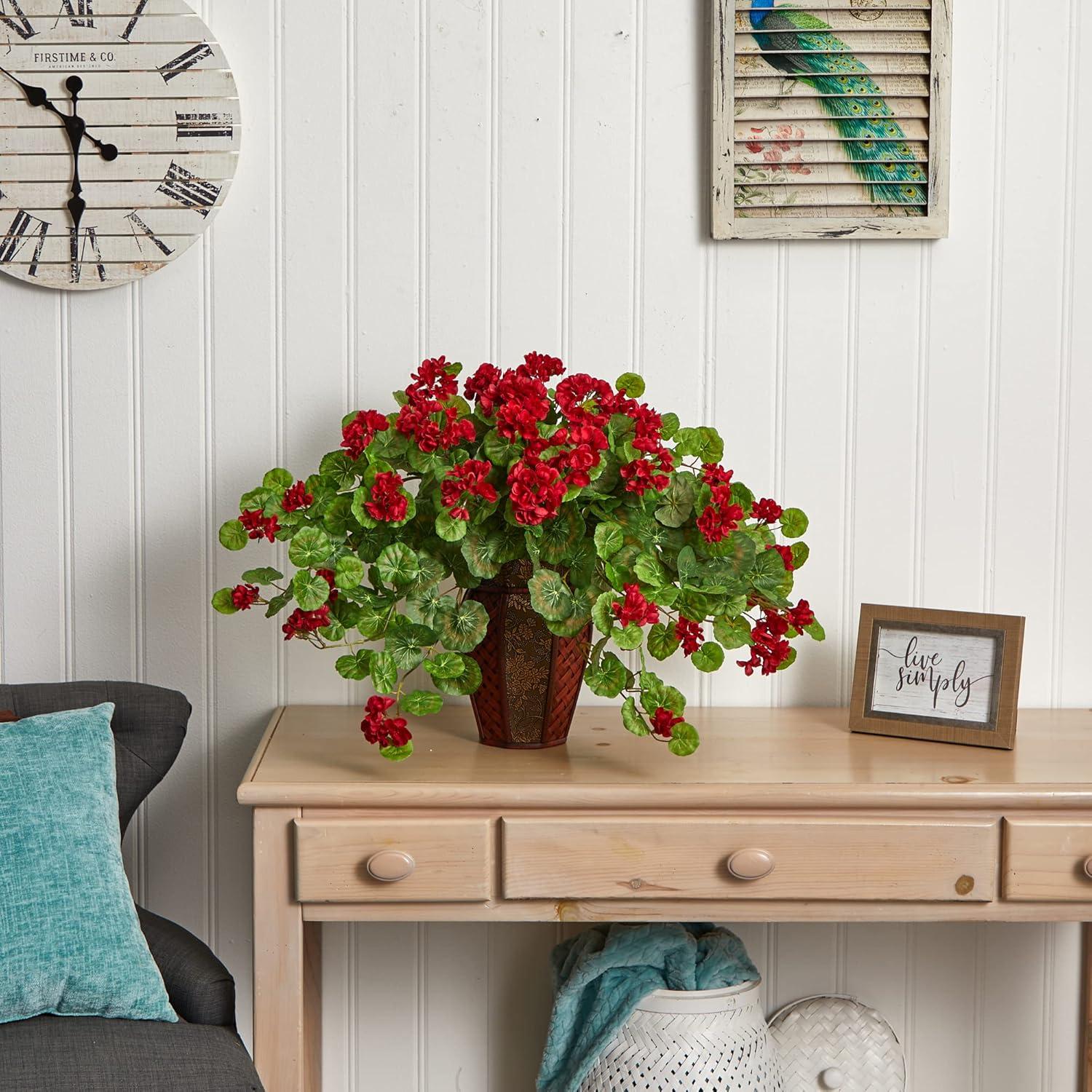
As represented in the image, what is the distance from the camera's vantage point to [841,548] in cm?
167

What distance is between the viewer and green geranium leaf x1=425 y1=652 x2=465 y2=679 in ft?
4.18

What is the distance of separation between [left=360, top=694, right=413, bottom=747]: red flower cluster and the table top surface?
0.05m

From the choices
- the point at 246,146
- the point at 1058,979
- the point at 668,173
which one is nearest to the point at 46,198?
the point at 246,146

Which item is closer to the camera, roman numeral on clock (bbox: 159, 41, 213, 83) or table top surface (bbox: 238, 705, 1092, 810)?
table top surface (bbox: 238, 705, 1092, 810)

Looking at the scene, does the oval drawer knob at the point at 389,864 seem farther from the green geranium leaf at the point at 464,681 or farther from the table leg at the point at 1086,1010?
the table leg at the point at 1086,1010

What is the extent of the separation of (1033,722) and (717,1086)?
679 mm

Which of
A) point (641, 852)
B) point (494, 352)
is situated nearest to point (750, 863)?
point (641, 852)

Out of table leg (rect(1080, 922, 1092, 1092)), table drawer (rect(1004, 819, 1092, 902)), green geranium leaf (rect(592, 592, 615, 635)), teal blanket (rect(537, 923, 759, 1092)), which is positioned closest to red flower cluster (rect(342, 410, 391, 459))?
green geranium leaf (rect(592, 592, 615, 635))

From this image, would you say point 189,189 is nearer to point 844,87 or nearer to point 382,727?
point 382,727

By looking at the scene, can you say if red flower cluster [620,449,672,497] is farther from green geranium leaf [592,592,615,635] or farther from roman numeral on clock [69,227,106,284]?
roman numeral on clock [69,227,106,284]

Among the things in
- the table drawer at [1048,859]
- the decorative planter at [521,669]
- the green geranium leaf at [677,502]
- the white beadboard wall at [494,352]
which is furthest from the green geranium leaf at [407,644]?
Answer: the table drawer at [1048,859]

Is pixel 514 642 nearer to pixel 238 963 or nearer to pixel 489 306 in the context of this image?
pixel 489 306

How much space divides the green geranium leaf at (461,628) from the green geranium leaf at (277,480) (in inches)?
10.1

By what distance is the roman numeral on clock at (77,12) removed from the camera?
5.11 feet
